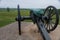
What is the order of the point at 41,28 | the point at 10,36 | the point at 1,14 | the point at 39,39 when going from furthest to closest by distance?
the point at 1,14 < the point at 10,36 < the point at 39,39 < the point at 41,28

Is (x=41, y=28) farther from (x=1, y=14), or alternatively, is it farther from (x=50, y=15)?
(x=1, y=14)

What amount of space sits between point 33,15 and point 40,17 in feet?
0.53

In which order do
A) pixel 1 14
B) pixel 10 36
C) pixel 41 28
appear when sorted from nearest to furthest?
pixel 41 28 < pixel 10 36 < pixel 1 14

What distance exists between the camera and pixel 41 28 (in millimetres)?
3420

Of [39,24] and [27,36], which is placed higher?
[39,24]

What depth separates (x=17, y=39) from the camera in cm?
374

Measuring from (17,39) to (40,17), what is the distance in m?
0.62

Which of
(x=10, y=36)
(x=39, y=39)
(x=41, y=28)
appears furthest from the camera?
(x=10, y=36)

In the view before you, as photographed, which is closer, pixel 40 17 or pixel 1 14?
pixel 40 17

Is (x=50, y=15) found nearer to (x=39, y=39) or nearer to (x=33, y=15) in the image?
(x=33, y=15)

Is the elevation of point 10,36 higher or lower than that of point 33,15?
lower

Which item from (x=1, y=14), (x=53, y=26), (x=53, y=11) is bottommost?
(x=1, y=14)

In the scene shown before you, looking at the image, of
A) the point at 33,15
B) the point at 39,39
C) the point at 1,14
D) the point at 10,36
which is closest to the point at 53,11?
the point at 33,15

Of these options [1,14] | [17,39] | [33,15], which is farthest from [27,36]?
[1,14]
